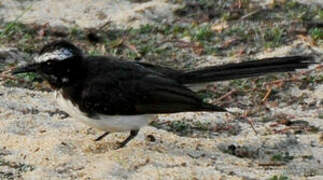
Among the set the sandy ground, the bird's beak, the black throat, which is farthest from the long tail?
the bird's beak

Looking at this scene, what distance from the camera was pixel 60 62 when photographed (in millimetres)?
6352

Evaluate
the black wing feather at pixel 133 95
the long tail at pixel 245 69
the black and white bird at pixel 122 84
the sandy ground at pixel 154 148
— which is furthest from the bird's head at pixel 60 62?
the long tail at pixel 245 69

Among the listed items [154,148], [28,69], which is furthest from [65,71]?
[154,148]

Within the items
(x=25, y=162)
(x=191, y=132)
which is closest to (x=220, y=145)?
(x=191, y=132)

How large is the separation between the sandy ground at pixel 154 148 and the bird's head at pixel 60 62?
18.4 inches

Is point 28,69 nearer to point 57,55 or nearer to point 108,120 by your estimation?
point 57,55

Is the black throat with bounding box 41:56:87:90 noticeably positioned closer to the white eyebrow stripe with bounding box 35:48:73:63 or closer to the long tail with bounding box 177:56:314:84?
the white eyebrow stripe with bounding box 35:48:73:63

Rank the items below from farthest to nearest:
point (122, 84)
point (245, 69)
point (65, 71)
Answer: point (245, 69)
point (65, 71)
point (122, 84)

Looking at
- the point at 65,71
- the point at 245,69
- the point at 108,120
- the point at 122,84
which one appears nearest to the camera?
the point at 108,120

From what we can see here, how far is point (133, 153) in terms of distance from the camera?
20.1 ft

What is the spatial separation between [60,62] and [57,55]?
7cm

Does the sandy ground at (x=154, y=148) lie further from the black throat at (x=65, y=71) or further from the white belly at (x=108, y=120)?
the black throat at (x=65, y=71)

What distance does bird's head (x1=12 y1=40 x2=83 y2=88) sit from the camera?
630 cm

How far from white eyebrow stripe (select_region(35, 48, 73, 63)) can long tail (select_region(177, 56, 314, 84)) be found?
0.98 m
